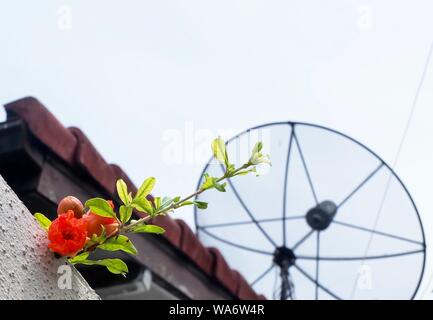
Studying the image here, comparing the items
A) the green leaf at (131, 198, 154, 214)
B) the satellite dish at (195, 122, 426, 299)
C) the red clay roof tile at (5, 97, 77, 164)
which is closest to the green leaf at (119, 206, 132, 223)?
the green leaf at (131, 198, 154, 214)

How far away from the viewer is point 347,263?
13.2 ft

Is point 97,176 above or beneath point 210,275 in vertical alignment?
above

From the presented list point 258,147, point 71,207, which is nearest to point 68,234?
point 71,207

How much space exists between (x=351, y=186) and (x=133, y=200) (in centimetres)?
377

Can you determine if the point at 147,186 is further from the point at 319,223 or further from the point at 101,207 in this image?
the point at 319,223

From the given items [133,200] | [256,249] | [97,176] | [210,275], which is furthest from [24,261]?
[256,249]

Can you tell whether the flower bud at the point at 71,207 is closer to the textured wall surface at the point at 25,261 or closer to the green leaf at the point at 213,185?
the textured wall surface at the point at 25,261

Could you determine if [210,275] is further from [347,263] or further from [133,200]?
[133,200]

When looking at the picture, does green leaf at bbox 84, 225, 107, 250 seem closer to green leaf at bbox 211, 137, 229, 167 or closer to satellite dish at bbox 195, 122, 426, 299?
green leaf at bbox 211, 137, 229, 167

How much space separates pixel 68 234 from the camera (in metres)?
0.64

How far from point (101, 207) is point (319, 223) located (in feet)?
11.2

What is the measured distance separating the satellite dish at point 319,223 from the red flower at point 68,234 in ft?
10.2

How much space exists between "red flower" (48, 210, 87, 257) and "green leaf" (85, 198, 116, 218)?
24 mm

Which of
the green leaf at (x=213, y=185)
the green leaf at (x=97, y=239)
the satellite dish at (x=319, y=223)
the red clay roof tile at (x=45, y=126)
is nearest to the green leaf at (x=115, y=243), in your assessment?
the green leaf at (x=97, y=239)
